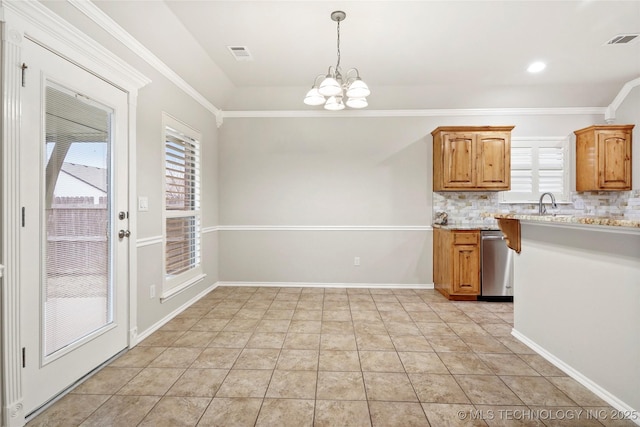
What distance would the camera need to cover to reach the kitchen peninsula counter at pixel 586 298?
5.59 feet

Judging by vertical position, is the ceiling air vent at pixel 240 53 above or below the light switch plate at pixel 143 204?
above

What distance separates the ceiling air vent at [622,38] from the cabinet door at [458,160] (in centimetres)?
154

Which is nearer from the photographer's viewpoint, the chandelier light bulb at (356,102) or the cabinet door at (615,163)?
the chandelier light bulb at (356,102)

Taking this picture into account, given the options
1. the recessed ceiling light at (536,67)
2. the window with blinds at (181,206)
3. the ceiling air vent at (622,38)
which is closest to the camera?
the ceiling air vent at (622,38)

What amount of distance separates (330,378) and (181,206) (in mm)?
2529

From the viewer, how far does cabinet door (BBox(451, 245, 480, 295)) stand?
386 cm

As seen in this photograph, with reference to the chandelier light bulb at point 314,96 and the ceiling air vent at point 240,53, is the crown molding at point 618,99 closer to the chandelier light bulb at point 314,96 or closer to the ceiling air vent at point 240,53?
the chandelier light bulb at point 314,96

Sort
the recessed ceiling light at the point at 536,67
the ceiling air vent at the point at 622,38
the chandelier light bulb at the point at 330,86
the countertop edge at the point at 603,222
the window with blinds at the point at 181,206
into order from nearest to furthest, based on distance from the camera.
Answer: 1. the countertop edge at the point at 603,222
2. the chandelier light bulb at the point at 330,86
3. the ceiling air vent at the point at 622,38
4. the window with blinds at the point at 181,206
5. the recessed ceiling light at the point at 536,67

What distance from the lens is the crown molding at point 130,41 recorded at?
6.75ft

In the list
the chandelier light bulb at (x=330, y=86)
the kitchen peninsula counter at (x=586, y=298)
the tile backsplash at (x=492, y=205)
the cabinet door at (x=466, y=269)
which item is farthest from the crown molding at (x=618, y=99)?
the chandelier light bulb at (x=330, y=86)

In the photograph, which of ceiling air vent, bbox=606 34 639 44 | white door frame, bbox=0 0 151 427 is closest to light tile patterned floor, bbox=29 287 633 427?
white door frame, bbox=0 0 151 427

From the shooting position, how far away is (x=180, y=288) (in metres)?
3.40

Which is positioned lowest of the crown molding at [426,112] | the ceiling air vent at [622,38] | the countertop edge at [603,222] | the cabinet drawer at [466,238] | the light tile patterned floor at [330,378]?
the light tile patterned floor at [330,378]

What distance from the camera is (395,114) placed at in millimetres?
4473
